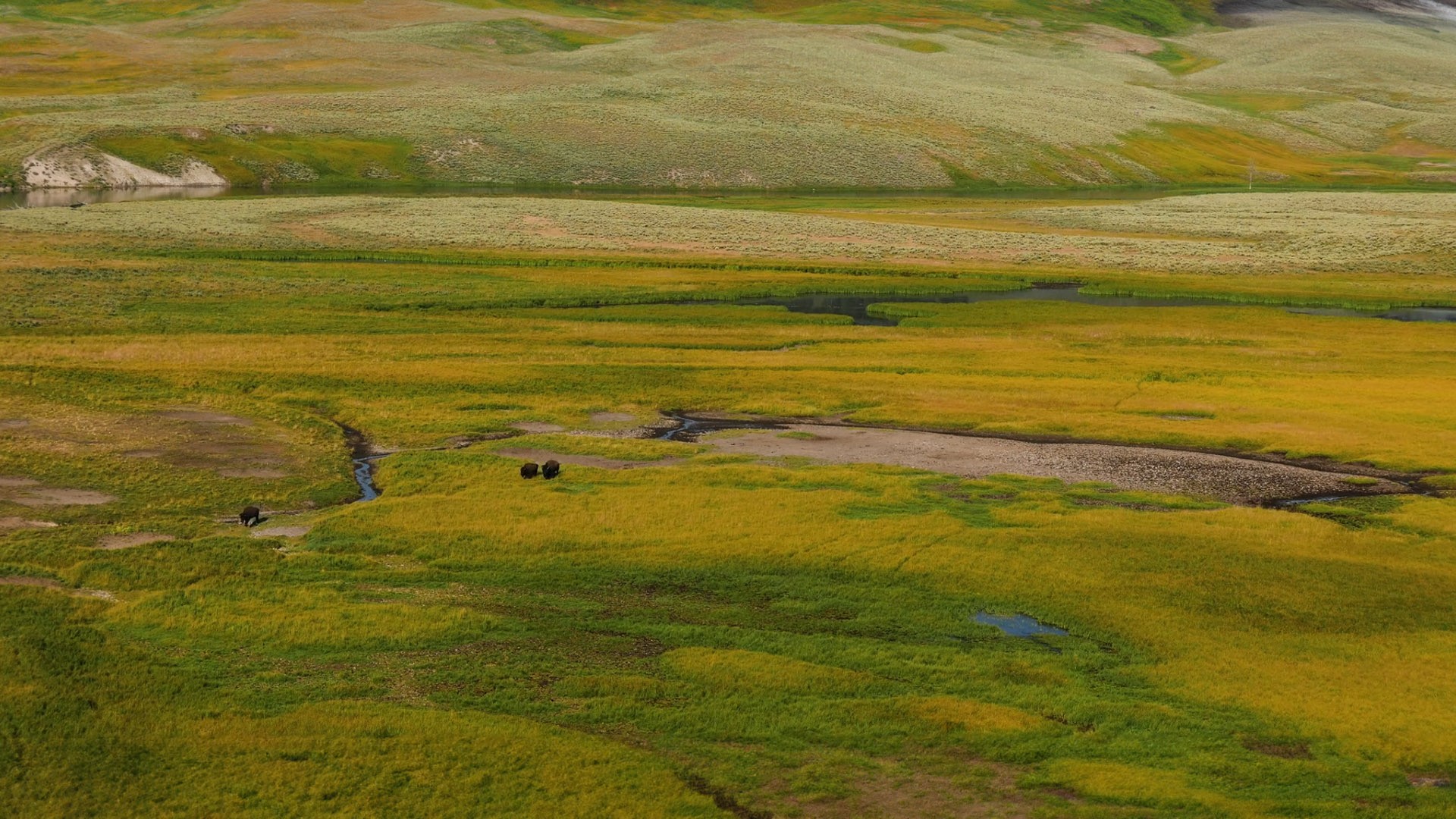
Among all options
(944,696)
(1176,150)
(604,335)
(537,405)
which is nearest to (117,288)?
(604,335)

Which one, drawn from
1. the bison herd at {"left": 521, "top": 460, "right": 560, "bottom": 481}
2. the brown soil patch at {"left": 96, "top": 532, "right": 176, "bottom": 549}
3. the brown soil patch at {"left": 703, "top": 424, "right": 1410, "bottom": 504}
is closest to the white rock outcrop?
the brown soil patch at {"left": 703, "top": 424, "right": 1410, "bottom": 504}

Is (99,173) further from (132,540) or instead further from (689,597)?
(689,597)

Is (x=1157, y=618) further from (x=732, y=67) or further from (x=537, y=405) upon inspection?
(x=732, y=67)

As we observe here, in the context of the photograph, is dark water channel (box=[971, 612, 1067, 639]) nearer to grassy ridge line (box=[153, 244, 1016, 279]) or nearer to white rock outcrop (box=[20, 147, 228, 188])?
grassy ridge line (box=[153, 244, 1016, 279])

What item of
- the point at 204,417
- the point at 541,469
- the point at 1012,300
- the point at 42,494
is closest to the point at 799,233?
the point at 1012,300

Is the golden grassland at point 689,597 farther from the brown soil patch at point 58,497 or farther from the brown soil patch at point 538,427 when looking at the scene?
the brown soil patch at point 538,427

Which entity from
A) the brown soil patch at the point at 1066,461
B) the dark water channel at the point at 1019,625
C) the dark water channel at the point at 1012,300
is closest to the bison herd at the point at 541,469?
the brown soil patch at the point at 1066,461
